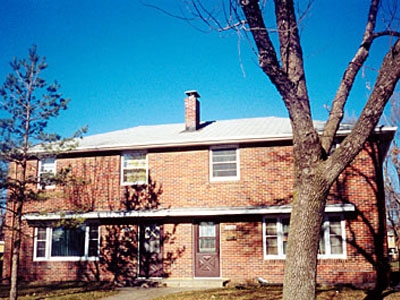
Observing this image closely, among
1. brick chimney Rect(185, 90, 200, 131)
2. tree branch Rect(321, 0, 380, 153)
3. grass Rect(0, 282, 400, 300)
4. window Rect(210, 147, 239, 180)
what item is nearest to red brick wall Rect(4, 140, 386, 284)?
window Rect(210, 147, 239, 180)

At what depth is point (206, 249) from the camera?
15570 millimetres

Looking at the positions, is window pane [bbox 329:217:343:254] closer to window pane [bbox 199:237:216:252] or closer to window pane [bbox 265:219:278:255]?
window pane [bbox 265:219:278:255]

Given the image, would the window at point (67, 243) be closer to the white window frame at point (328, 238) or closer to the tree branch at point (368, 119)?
the white window frame at point (328, 238)

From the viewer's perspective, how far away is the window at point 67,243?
16.7 meters

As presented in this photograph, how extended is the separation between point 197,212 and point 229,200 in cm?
132

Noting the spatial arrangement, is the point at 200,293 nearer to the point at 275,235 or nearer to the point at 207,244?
the point at 207,244

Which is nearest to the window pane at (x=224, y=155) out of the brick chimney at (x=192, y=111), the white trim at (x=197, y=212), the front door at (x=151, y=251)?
the white trim at (x=197, y=212)

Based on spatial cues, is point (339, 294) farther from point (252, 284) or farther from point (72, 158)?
point (72, 158)

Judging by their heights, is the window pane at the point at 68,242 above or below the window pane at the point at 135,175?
below

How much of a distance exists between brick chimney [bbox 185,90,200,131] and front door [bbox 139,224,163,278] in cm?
474

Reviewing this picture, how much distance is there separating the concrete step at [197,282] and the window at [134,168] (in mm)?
4128

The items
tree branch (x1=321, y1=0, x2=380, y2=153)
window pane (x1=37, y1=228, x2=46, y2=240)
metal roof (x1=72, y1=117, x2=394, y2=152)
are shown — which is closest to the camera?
tree branch (x1=321, y1=0, x2=380, y2=153)

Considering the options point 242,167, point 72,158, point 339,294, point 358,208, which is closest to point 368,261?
point 358,208

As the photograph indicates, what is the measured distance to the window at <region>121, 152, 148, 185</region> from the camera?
16.8 meters
